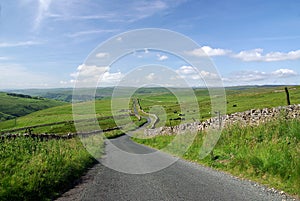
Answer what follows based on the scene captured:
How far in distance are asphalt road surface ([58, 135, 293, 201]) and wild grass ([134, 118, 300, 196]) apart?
682mm

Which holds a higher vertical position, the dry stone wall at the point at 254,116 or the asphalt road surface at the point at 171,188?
the dry stone wall at the point at 254,116

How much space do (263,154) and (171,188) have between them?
4287 millimetres

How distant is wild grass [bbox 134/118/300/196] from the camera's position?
10414mm

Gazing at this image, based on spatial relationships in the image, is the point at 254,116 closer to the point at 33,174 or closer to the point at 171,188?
the point at 171,188

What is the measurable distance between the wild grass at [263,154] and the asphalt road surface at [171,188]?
0.68 m

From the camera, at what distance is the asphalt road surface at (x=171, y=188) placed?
30.1 feet

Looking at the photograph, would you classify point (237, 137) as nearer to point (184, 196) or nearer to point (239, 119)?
point (239, 119)

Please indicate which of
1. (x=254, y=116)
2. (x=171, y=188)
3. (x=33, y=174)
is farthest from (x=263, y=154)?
(x=33, y=174)

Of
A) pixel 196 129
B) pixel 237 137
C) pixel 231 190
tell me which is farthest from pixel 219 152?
pixel 196 129

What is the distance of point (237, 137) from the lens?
1759 cm

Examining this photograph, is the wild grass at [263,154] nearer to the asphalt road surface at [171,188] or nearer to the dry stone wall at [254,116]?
the asphalt road surface at [171,188]

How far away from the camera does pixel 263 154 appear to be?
12438mm

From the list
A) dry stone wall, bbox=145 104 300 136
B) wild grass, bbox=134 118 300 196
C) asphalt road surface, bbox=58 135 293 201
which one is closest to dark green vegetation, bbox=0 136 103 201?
asphalt road surface, bbox=58 135 293 201

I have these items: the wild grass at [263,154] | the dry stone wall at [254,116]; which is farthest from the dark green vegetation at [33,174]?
the dry stone wall at [254,116]
